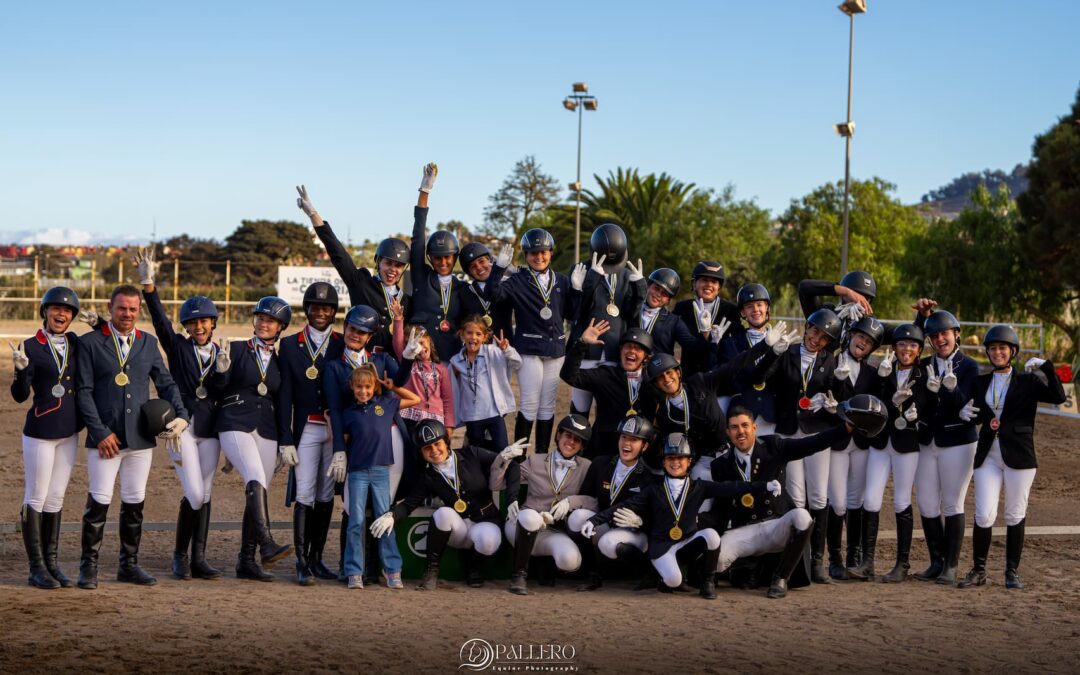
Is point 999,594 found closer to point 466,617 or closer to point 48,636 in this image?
point 466,617

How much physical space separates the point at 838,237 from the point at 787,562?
28769 millimetres

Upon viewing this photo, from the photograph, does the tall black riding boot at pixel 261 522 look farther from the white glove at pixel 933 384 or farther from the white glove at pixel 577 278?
the white glove at pixel 933 384

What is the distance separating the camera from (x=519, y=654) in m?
5.92

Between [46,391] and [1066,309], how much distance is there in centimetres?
2571

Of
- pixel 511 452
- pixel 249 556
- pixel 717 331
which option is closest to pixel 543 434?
pixel 511 452

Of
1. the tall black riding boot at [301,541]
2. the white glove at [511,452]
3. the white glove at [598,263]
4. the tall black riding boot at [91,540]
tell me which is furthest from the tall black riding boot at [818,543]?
the tall black riding boot at [91,540]

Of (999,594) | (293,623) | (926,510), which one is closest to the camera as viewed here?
(293,623)

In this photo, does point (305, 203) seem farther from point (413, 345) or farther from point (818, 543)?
point (818, 543)

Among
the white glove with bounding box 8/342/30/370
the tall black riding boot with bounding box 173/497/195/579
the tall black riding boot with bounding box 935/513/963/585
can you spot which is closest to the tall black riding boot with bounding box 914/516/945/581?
the tall black riding boot with bounding box 935/513/963/585

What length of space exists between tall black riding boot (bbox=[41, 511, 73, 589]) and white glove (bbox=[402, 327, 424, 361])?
102 inches

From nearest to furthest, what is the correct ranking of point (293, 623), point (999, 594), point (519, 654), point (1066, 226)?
point (519, 654) < point (293, 623) < point (999, 594) < point (1066, 226)

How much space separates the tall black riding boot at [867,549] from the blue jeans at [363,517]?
3.46 meters

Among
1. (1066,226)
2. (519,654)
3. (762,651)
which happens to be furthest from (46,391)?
(1066,226)

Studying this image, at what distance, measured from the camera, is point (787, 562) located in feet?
24.8
